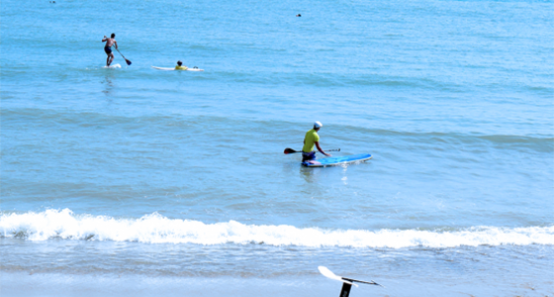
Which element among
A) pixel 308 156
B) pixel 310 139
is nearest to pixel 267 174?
pixel 308 156

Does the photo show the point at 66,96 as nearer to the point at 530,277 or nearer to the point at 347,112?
the point at 347,112

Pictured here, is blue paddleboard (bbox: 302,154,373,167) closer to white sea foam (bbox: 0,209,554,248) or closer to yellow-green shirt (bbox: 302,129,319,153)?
yellow-green shirt (bbox: 302,129,319,153)

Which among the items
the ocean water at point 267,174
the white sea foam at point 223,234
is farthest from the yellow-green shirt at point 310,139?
the white sea foam at point 223,234

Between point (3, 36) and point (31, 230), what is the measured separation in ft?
103

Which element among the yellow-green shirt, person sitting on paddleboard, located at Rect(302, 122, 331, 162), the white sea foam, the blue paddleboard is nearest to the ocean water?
the white sea foam

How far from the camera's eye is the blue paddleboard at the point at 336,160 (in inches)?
543

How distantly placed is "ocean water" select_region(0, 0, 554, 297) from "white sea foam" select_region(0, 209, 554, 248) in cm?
4

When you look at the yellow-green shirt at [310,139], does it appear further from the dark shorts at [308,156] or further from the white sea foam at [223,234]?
the white sea foam at [223,234]

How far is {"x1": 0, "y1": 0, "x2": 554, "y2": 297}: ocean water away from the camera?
768 centimetres

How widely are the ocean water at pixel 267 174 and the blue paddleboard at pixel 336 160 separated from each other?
191 mm

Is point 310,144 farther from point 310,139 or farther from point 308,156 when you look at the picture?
point 308,156

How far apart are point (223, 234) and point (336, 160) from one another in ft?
18.7

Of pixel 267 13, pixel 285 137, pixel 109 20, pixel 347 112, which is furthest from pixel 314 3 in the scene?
pixel 285 137

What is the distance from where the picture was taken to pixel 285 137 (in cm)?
1659
